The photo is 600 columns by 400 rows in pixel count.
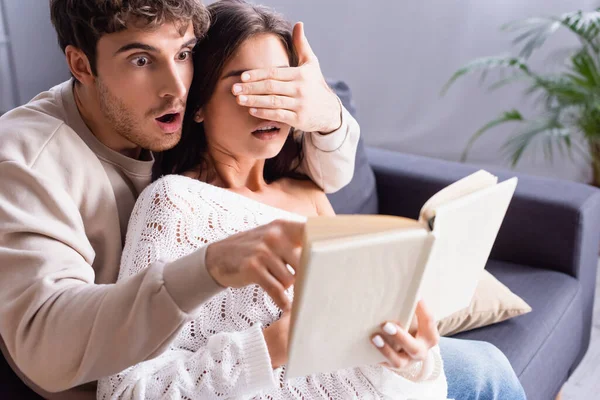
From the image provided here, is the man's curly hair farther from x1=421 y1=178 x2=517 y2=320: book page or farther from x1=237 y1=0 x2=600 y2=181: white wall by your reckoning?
x1=237 y1=0 x2=600 y2=181: white wall

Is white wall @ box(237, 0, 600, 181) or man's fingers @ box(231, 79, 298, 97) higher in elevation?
man's fingers @ box(231, 79, 298, 97)

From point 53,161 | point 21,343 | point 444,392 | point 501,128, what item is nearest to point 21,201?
point 53,161

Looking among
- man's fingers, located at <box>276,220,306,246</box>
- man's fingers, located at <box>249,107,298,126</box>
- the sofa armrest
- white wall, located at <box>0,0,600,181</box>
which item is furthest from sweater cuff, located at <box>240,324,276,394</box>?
white wall, located at <box>0,0,600,181</box>

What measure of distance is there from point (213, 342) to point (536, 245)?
1.22m

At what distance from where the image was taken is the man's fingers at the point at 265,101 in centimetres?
124

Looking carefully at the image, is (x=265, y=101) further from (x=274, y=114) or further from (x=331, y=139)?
(x=331, y=139)

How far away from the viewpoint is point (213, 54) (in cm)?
130

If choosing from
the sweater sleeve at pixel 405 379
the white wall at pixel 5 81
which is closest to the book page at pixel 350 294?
the sweater sleeve at pixel 405 379

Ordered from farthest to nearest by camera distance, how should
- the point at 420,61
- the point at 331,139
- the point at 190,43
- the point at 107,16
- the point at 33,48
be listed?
the point at 420,61, the point at 33,48, the point at 331,139, the point at 190,43, the point at 107,16

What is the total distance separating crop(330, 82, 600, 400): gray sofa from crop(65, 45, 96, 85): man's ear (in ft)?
2.75

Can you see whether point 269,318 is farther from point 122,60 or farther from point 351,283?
point 122,60

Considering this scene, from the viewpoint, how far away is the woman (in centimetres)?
100

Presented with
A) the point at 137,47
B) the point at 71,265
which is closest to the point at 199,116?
the point at 137,47

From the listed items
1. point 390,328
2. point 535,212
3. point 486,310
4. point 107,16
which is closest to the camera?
point 390,328
